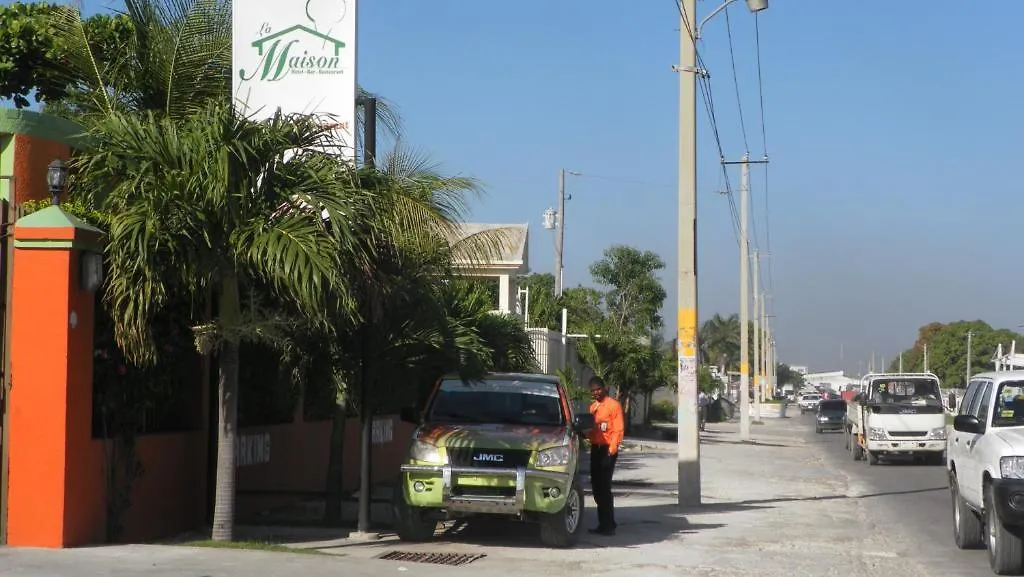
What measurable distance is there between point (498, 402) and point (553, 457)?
4.89 ft

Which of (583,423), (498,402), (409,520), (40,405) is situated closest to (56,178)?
(40,405)

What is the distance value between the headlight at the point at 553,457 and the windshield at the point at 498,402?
0.85m

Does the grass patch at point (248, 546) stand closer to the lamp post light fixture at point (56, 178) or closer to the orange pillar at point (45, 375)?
the orange pillar at point (45, 375)

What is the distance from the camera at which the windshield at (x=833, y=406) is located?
5088 cm

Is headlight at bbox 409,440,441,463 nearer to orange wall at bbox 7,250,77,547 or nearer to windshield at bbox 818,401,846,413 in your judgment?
orange wall at bbox 7,250,77,547

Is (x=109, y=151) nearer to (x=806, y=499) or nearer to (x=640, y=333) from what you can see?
(x=806, y=499)

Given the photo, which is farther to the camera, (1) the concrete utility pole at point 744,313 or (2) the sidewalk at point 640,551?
(1) the concrete utility pole at point 744,313

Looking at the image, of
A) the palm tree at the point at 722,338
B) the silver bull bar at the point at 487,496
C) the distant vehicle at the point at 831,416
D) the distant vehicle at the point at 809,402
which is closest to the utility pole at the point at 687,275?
the silver bull bar at the point at 487,496

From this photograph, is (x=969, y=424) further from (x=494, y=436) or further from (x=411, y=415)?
(x=411, y=415)

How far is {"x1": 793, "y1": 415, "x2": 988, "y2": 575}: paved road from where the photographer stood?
1257cm

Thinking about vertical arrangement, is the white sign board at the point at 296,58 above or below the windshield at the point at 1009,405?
above

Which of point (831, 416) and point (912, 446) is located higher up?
point (912, 446)

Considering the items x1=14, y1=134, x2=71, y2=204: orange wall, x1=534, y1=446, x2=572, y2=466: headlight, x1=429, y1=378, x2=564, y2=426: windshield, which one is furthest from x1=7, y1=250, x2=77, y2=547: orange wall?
x1=534, y1=446, x2=572, y2=466: headlight

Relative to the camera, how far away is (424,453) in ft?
40.5
